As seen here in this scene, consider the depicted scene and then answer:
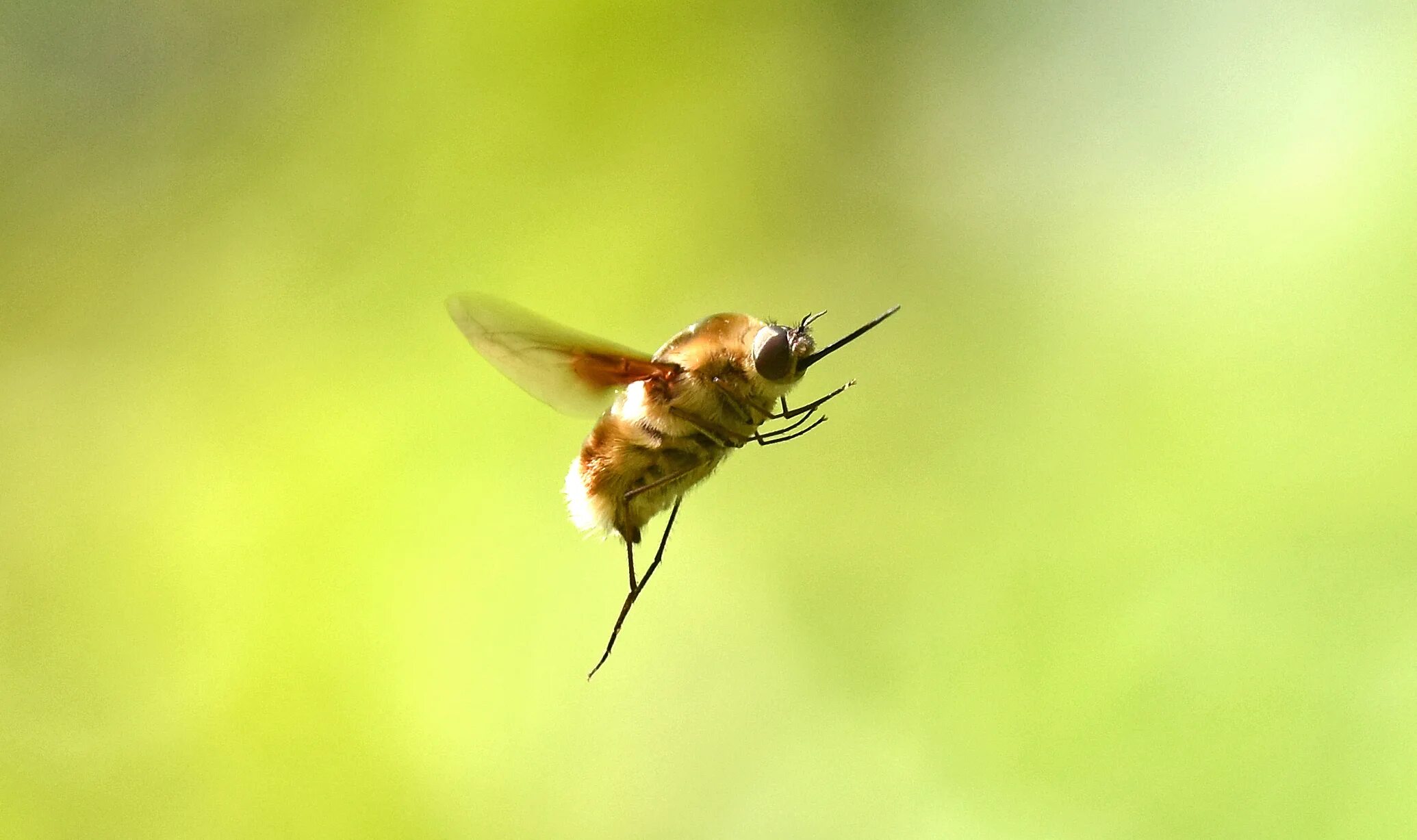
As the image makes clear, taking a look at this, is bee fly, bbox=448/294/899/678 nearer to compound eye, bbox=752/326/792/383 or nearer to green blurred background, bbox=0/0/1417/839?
compound eye, bbox=752/326/792/383

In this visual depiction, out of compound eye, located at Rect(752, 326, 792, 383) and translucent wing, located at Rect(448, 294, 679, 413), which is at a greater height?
translucent wing, located at Rect(448, 294, 679, 413)

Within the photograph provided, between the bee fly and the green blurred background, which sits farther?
the green blurred background

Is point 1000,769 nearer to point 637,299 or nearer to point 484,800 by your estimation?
point 484,800

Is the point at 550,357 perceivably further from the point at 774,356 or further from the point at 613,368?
the point at 774,356

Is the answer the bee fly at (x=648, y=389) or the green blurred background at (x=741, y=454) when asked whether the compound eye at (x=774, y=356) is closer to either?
the bee fly at (x=648, y=389)

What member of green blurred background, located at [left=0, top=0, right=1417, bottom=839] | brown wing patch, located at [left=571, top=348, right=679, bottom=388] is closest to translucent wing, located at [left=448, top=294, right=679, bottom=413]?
brown wing patch, located at [left=571, top=348, right=679, bottom=388]

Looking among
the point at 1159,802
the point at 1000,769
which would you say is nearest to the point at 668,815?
the point at 1000,769
